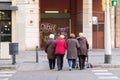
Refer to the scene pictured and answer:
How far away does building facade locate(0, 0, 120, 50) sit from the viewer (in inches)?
1204

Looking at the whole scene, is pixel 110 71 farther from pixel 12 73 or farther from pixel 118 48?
pixel 118 48

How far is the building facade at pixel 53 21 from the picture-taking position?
100ft

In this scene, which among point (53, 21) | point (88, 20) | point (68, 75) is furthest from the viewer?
point (53, 21)

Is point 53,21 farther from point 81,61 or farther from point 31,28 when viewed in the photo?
point 81,61

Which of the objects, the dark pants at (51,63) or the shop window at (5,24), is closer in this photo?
the dark pants at (51,63)

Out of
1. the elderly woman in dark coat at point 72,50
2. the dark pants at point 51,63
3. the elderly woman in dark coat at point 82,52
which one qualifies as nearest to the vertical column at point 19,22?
the dark pants at point 51,63

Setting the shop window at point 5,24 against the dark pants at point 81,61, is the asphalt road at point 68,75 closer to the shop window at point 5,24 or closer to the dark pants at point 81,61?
the dark pants at point 81,61

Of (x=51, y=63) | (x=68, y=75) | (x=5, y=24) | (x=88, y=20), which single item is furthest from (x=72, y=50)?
(x=5, y=24)

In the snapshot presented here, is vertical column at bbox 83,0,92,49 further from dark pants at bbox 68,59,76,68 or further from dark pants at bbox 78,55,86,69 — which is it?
dark pants at bbox 78,55,86,69

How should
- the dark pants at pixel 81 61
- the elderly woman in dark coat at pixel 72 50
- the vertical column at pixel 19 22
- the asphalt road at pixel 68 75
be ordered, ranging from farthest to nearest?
the vertical column at pixel 19 22 → the dark pants at pixel 81 61 → the elderly woman in dark coat at pixel 72 50 → the asphalt road at pixel 68 75

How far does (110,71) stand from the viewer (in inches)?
717

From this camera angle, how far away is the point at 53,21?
34.5 meters

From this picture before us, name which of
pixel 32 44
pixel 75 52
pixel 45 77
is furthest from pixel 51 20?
pixel 45 77

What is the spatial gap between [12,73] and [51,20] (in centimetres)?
1698
